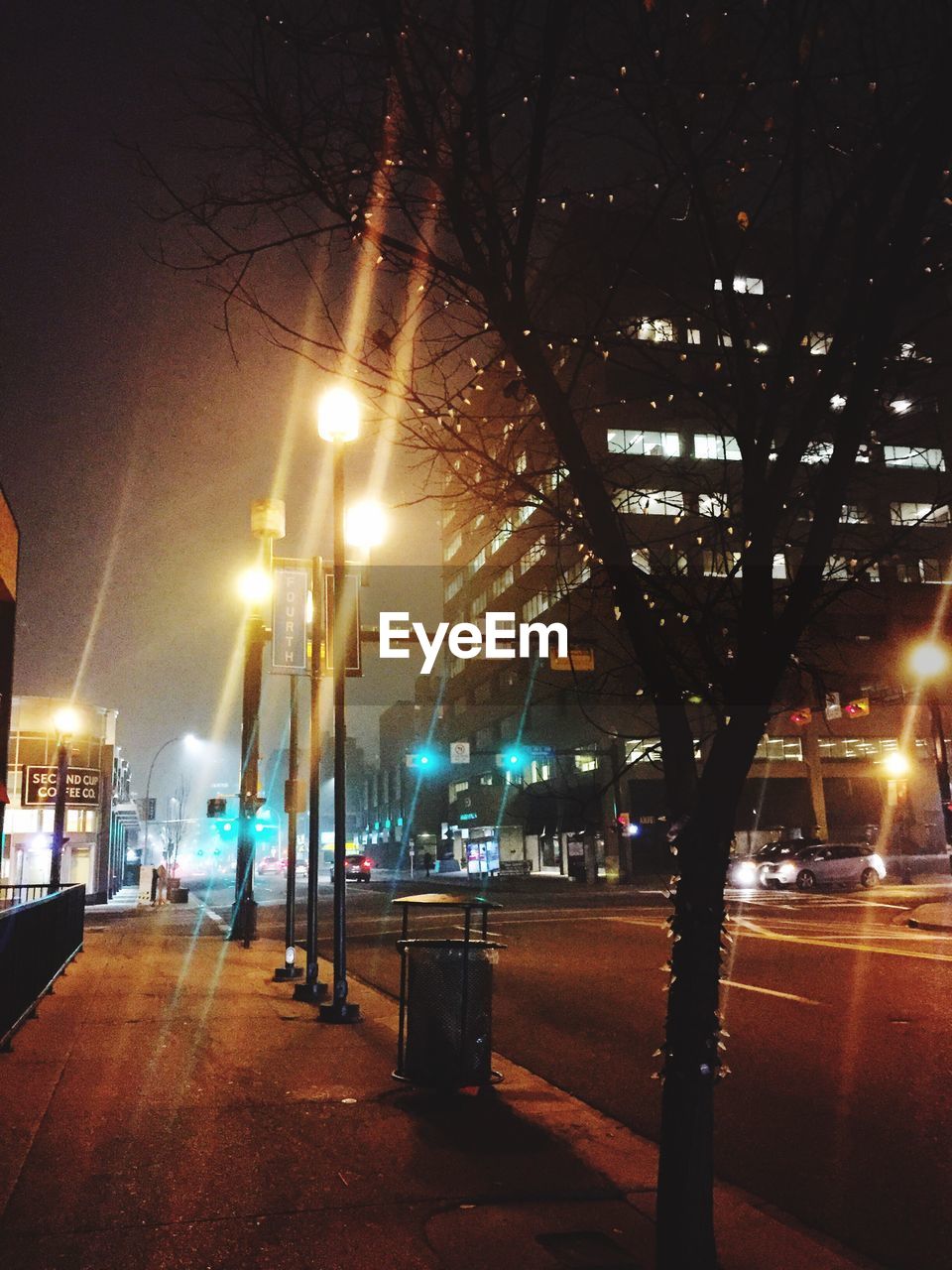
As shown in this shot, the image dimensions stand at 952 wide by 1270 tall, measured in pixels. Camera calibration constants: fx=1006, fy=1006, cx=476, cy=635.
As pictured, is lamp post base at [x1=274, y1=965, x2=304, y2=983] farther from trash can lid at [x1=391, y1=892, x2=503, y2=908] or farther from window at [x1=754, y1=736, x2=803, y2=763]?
window at [x1=754, y1=736, x2=803, y2=763]

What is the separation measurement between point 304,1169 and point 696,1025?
2.71m

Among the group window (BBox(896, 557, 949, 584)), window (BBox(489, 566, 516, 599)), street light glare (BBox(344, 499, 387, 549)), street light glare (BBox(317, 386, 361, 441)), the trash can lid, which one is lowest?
the trash can lid

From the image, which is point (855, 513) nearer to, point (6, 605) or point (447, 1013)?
point (447, 1013)

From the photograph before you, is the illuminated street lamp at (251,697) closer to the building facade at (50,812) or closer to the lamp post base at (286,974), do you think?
the lamp post base at (286,974)

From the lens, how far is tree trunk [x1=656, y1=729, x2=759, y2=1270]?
394 centimetres

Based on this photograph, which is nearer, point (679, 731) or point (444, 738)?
point (679, 731)

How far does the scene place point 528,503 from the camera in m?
5.01

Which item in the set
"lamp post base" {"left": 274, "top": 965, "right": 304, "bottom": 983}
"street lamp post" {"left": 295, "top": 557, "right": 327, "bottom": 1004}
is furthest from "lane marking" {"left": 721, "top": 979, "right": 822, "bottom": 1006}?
"lamp post base" {"left": 274, "top": 965, "right": 304, "bottom": 983}

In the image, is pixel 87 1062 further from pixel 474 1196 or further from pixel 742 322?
pixel 742 322

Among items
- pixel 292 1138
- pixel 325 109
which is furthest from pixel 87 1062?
pixel 325 109

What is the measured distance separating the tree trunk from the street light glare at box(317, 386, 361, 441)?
24.5ft

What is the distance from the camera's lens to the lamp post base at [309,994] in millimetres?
12055

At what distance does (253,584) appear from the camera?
17781 mm

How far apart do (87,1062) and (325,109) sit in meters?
7.42
